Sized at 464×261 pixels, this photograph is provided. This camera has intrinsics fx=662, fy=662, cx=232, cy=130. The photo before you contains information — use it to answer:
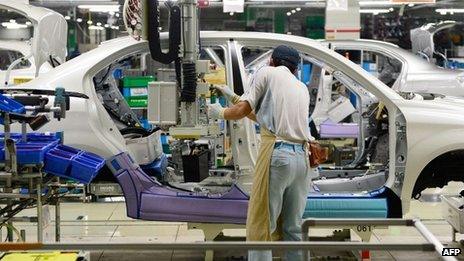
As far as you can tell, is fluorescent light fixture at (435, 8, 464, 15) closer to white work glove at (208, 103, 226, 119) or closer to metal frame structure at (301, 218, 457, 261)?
white work glove at (208, 103, 226, 119)

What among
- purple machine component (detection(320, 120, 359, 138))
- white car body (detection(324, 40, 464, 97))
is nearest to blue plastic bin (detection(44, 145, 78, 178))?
purple machine component (detection(320, 120, 359, 138))

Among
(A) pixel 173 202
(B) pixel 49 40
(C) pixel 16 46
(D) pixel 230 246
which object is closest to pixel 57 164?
(A) pixel 173 202

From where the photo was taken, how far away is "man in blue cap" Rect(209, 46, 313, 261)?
4.19 meters

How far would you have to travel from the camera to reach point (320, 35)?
68.1 ft

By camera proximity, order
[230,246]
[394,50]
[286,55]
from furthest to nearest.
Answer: [394,50] → [286,55] → [230,246]

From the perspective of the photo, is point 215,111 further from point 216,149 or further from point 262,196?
point 216,149

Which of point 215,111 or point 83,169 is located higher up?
point 215,111

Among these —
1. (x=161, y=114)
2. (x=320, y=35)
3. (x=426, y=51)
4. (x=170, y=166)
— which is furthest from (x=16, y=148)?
(x=320, y=35)

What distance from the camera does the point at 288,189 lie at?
430 centimetres

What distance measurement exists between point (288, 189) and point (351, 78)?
4.21ft

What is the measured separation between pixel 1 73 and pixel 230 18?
12.7 metres

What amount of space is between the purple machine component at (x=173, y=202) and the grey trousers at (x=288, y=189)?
60 centimetres

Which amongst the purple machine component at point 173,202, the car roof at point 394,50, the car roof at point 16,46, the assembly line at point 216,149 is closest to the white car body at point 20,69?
the car roof at point 16,46

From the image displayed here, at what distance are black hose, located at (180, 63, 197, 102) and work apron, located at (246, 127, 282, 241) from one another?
756mm
